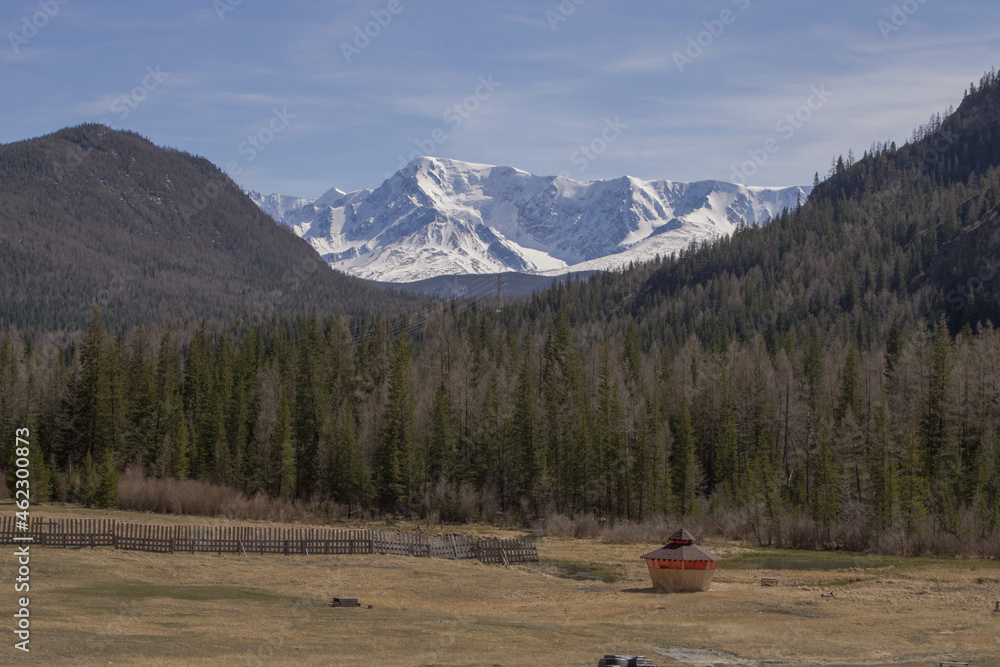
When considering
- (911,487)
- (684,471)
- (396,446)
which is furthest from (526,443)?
(911,487)

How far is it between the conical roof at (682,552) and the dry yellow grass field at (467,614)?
1.97m

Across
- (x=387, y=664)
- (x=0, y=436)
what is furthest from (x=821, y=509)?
(x=0, y=436)

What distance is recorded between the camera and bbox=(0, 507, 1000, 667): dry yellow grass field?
109 ft

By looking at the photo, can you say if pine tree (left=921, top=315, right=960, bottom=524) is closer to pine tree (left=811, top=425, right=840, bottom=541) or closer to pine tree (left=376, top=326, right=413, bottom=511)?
pine tree (left=811, top=425, right=840, bottom=541)

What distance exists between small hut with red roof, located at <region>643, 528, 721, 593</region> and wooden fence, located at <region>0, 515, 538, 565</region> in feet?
44.6

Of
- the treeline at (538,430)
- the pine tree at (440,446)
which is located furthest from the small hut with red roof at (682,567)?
the pine tree at (440,446)

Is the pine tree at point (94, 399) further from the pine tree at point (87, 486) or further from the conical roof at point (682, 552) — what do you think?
the conical roof at point (682, 552)

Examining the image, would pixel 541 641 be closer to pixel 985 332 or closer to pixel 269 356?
pixel 269 356

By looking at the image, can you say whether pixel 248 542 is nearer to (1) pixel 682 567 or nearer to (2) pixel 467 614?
(2) pixel 467 614

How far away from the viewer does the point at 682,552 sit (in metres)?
52.7

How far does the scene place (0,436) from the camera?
108m

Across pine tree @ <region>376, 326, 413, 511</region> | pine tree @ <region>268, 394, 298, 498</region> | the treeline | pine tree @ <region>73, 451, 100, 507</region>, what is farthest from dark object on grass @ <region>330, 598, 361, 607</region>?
pine tree @ <region>268, 394, 298, 498</region>

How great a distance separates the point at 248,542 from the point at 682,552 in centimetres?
2600

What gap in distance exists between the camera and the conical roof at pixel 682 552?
172 ft
